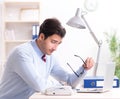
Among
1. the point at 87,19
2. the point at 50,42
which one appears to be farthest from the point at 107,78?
the point at 87,19

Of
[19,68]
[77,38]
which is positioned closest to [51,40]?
[19,68]

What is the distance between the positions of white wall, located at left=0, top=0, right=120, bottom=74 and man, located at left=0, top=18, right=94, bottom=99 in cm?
270

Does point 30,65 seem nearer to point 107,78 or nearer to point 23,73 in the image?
point 23,73

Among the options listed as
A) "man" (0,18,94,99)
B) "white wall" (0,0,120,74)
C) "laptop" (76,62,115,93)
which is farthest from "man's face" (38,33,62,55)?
"white wall" (0,0,120,74)

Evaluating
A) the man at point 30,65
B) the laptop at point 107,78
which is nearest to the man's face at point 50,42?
the man at point 30,65

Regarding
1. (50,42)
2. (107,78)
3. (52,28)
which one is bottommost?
(107,78)

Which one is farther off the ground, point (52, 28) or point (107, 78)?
point (52, 28)

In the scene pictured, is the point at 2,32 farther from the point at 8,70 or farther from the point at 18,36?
the point at 8,70

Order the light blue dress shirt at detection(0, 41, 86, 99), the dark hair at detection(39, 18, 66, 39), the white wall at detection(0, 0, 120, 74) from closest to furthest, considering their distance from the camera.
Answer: the light blue dress shirt at detection(0, 41, 86, 99)
the dark hair at detection(39, 18, 66, 39)
the white wall at detection(0, 0, 120, 74)

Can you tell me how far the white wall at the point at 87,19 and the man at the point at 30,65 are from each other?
2702mm

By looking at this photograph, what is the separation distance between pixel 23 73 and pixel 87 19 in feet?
10.1

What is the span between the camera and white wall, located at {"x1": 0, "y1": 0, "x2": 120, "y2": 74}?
499cm

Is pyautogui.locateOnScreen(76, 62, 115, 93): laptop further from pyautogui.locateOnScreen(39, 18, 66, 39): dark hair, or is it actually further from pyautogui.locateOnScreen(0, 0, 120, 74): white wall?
pyautogui.locateOnScreen(0, 0, 120, 74): white wall

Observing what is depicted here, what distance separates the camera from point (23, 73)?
2.05 m
